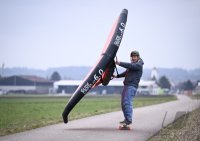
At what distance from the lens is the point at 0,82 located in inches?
5531

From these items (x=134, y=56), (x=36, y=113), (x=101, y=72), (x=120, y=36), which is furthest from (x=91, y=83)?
(x=36, y=113)

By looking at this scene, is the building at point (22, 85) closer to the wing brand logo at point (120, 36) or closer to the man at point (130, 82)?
the wing brand logo at point (120, 36)

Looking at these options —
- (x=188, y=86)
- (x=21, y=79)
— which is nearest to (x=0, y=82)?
(x=21, y=79)

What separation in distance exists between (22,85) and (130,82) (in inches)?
5411

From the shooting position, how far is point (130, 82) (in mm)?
10945

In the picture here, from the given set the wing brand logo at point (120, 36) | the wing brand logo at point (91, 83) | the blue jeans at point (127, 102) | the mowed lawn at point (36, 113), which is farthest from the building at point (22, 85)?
the blue jeans at point (127, 102)

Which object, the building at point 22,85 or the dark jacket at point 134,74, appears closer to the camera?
the dark jacket at point 134,74

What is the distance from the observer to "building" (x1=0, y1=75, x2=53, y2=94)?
445 ft

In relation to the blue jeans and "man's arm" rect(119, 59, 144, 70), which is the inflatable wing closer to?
"man's arm" rect(119, 59, 144, 70)

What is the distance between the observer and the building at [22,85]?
135625 millimetres

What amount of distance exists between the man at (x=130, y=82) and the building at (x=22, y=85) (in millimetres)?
122724

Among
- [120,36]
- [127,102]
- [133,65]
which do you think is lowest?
[127,102]

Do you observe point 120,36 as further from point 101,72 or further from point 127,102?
point 127,102

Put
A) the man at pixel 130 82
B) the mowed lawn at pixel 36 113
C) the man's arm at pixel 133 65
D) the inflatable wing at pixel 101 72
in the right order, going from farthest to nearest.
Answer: the mowed lawn at pixel 36 113 → the inflatable wing at pixel 101 72 → the man at pixel 130 82 → the man's arm at pixel 133 65
